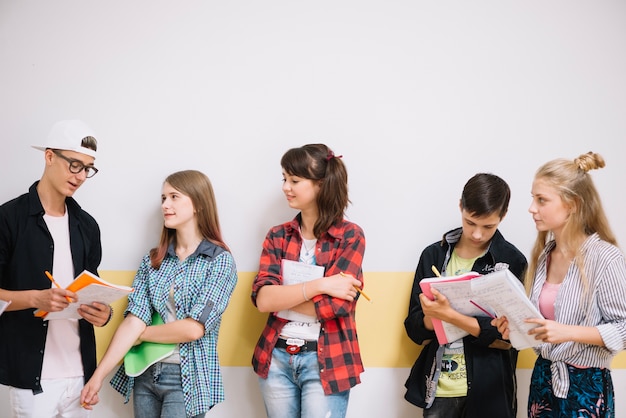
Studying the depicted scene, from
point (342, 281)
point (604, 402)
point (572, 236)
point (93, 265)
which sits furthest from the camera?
point (93, 265)

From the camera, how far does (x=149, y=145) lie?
10.5 ft

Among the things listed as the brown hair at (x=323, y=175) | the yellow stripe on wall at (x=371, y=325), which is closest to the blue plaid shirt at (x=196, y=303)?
the yellow stripe on wall at (x=371, y=325)

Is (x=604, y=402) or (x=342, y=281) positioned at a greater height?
(x=342, y=281)

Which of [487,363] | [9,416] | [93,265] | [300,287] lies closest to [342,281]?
[300,287]

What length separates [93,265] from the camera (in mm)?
2844

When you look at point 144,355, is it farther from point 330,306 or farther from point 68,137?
point 68,137

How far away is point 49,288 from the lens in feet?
8.61

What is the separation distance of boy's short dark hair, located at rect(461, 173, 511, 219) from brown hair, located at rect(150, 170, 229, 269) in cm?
120

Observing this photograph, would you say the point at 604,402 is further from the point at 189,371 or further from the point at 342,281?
the point at 189,371

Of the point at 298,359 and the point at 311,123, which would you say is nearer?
the point at 298,359

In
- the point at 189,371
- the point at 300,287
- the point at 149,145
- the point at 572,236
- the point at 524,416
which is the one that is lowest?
the point at 524,416

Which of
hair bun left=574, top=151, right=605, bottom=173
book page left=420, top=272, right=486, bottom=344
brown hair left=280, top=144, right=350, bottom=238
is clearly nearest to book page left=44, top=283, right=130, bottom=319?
brown hair left=280, top=144, right=350, bottom=238

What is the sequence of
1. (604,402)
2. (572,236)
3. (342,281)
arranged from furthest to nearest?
(342,281)
(572,236)
(604,402)

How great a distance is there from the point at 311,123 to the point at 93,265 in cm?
135
